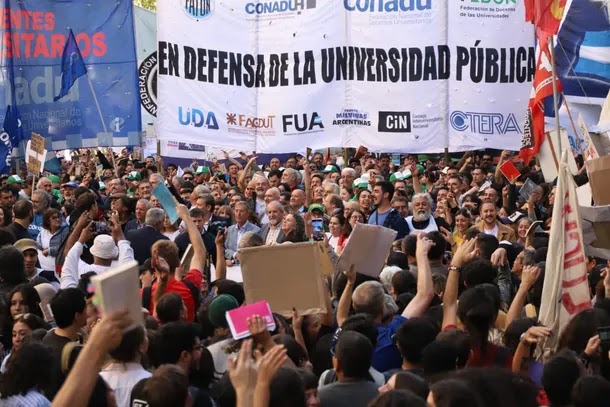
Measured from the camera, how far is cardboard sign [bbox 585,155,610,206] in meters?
8.42

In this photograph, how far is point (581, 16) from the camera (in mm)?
15891

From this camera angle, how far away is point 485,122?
1700 centimetres

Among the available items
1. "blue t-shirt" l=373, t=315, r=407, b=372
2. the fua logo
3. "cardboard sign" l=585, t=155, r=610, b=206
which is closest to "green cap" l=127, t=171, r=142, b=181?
the fua logo

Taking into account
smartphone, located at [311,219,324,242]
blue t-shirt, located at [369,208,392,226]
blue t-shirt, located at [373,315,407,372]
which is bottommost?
blue t-shirt, located at [373,315,407,372]

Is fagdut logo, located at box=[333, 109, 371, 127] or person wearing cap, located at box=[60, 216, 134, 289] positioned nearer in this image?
person wearing cap, located at box=[60, 216, 134, 289]

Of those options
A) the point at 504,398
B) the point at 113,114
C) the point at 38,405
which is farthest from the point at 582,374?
the point at 113,114

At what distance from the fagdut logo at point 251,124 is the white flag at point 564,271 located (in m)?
10.1

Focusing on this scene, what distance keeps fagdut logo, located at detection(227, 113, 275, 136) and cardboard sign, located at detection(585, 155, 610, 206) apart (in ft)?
30.8

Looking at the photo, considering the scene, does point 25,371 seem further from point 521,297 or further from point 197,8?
point 197,8

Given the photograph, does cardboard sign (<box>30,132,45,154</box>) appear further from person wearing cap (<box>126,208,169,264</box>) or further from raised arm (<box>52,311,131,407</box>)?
raised arm (<box>52,311,131,407</box>)

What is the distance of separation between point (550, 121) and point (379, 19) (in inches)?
110

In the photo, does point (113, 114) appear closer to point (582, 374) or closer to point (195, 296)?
point (195, 296)

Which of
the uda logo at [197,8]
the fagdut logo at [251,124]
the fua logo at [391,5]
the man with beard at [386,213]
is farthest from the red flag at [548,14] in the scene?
the uda logo at [197,8]

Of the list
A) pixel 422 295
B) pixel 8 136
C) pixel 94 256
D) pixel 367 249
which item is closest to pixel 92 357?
pixel 422 295
